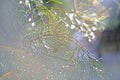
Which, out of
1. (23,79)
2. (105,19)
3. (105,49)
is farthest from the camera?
(105,49)

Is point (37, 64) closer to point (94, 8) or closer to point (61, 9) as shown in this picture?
point (61, 9)

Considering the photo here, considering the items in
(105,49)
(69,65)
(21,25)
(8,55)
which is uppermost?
(21,25)

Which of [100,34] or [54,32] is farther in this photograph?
[100,34]

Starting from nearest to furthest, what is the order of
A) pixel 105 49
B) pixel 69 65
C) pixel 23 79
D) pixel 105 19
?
pixel 23 79
pixel 69 65
pixel 105 19
pixel 105 49

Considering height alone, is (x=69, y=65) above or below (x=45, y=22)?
below

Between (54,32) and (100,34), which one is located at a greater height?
(54,32)

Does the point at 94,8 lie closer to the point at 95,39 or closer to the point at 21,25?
the point at 95,39

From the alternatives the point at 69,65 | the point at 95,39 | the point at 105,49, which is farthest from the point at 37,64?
the point at 105,49

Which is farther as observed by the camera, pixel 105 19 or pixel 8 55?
pixel 105 19

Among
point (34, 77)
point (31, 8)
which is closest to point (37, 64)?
point (34, 77)
